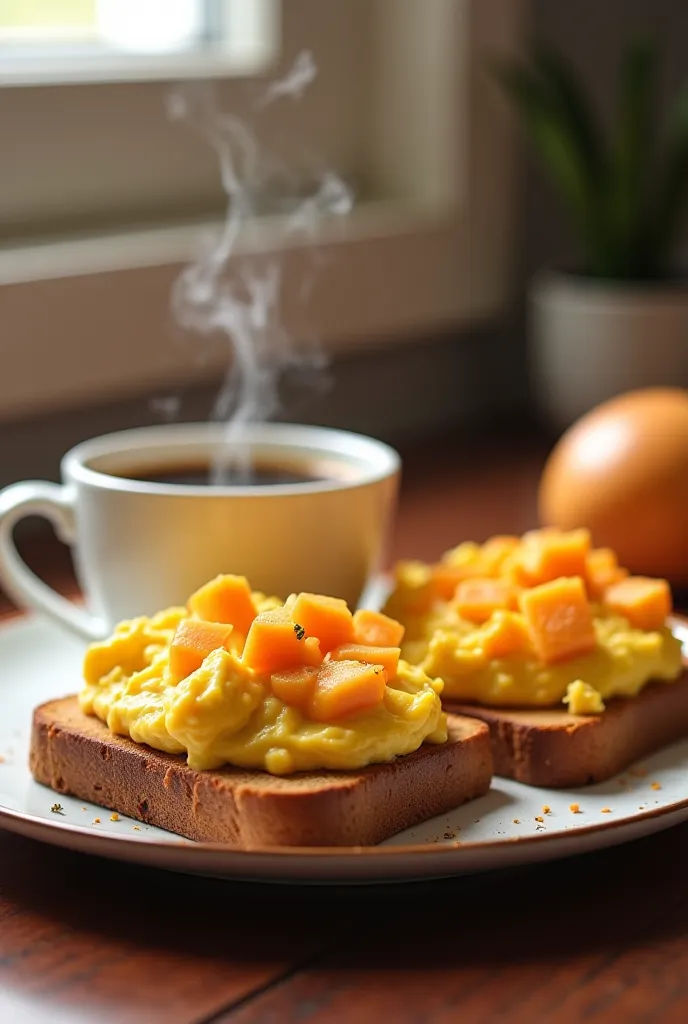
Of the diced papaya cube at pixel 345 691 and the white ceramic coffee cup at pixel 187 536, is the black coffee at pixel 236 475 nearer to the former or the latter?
the white ceramic coffee cup at pixel 187 536

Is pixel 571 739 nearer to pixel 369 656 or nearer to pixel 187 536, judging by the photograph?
pixel 369 656

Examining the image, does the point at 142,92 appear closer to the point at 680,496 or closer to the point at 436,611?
the point at 680,496

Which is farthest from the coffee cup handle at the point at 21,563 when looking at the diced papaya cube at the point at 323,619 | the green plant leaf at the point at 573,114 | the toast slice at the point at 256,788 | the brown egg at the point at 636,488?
the green plant leaf at the point at 573,114

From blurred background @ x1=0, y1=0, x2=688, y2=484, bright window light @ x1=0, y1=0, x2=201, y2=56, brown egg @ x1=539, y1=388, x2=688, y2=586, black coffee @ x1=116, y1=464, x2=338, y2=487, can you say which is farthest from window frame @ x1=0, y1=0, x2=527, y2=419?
brown egg @ x1=539, y1=388, x2=688, y2=586

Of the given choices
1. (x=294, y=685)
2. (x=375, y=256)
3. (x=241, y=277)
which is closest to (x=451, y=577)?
(x=294, y=685)

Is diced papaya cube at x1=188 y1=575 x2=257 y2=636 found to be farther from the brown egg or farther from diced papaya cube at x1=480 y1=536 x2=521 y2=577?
the brown egg

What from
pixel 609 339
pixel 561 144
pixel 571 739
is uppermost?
pixel 561 144
